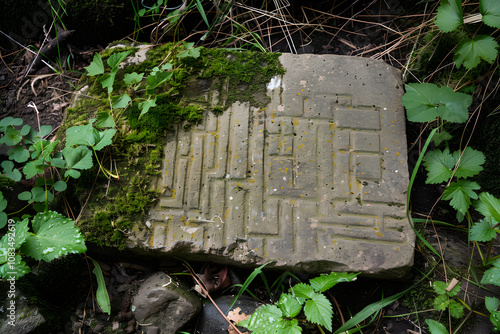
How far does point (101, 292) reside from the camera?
6.91 feet

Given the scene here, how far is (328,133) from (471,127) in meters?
0.97

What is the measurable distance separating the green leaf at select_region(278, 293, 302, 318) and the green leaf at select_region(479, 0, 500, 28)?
188cm

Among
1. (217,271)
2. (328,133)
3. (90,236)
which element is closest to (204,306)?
(217,271)

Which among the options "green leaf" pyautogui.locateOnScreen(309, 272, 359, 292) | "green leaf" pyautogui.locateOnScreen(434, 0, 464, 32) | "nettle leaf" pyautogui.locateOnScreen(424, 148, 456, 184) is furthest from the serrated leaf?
"green leaf" pyautogui.locateOnScreen(434, 0, 464, 32)

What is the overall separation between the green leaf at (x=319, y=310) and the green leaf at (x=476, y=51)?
1.57 metres

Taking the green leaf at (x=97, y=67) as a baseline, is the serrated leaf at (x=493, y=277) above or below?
below

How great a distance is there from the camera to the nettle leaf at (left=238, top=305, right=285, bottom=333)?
1789 mm

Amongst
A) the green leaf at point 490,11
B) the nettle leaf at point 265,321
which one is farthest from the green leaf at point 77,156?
the green leaf at point 490,11

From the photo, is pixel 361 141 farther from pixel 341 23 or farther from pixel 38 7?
pixel 38 7

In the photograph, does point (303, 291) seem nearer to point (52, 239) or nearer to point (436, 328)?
point (436, 328)

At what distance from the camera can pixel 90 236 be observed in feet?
6.82

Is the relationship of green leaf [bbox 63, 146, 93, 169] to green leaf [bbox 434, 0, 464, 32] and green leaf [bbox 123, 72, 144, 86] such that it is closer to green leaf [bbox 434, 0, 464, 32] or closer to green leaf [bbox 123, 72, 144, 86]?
green leaf [bbox 123, 72, 144, 86]

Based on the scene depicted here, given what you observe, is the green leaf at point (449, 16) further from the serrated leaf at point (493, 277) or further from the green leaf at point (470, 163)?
the serrated leaf at point (493, 277)

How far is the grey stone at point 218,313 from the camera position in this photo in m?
2.05
